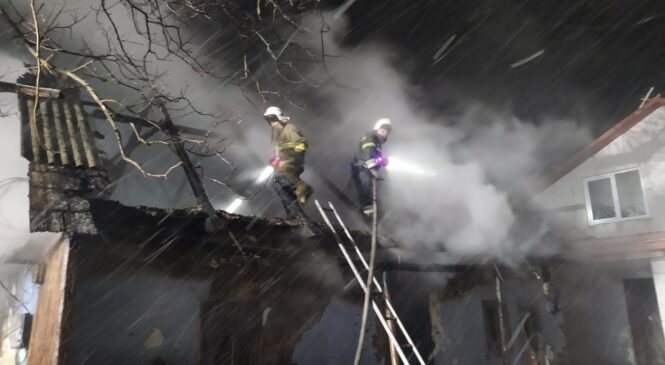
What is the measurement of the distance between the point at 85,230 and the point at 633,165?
12200 millimetres

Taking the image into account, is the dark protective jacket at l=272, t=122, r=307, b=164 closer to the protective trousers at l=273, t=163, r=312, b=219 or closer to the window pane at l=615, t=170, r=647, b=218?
the protective trousers at l=273, t=163, r=312, b=219

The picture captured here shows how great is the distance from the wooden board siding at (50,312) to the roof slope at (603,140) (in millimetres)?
12098

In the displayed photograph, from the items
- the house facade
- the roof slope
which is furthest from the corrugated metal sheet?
the roof slope

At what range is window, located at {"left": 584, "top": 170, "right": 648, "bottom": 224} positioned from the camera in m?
11.0

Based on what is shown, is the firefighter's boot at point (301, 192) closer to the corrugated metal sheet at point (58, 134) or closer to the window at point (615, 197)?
the corrugated metal sheet at point (58, 134)

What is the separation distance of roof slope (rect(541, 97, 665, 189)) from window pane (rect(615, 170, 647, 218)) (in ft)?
3.31

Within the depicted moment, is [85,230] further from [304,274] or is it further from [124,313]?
[304,274]

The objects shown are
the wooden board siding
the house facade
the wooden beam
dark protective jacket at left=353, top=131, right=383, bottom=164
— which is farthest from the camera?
the house facade

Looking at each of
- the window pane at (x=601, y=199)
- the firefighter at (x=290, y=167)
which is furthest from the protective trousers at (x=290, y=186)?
the window pane at (x=601, y=199)

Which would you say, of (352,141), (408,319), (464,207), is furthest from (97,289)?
(352,141)

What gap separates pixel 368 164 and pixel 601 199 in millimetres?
7799

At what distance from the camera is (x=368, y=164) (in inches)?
293

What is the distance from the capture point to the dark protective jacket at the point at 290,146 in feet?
21.4

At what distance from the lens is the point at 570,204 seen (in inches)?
476
